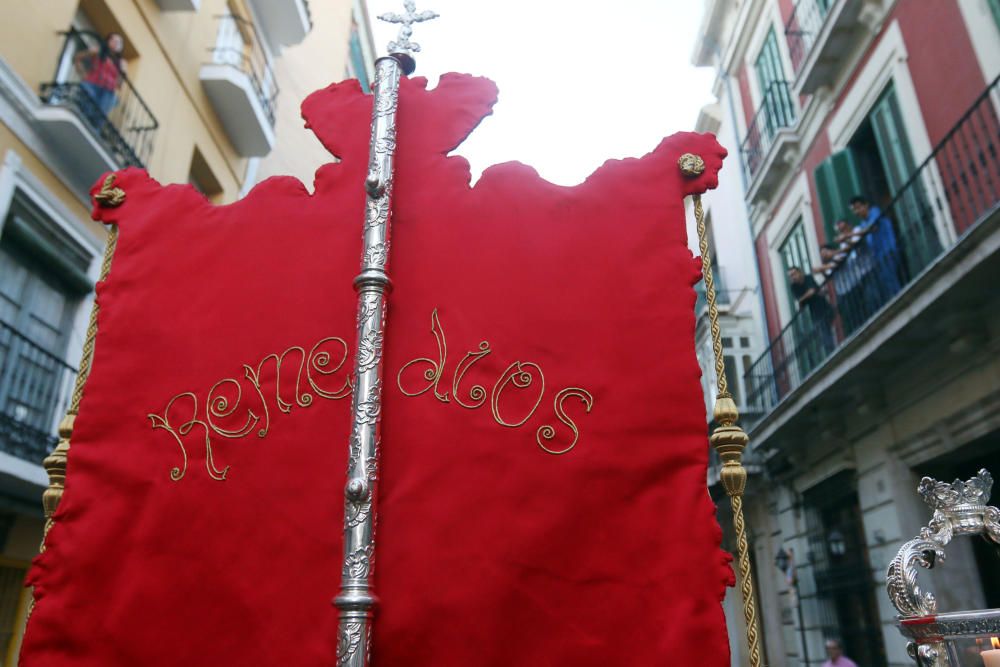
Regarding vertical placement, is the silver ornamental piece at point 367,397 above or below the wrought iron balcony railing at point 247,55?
below

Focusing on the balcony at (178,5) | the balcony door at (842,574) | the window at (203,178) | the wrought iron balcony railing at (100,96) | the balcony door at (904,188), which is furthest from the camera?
the window at (203,178)

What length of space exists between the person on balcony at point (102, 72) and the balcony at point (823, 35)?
720 cm

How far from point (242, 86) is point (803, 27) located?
22.7ft

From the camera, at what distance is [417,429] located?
201 cm

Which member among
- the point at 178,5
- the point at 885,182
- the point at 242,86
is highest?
the point at 178,5

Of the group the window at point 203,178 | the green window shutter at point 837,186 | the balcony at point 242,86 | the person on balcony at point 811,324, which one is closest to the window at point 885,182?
the green window shutter at point 837,186

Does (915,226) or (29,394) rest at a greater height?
(915,226)

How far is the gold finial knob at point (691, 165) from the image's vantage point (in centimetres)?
221

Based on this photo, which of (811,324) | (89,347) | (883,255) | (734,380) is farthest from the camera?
(734,380)

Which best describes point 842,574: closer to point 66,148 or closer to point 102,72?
point 66,148

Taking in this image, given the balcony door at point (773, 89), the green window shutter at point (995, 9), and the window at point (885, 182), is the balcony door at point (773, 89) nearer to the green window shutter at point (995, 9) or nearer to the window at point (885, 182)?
the window at point (885, 182)

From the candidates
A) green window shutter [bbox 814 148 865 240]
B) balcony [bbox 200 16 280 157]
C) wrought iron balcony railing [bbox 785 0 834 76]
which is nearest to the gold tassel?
green window shutter [bbox 814 148 865 240]

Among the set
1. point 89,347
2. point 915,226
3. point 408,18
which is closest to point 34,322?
point 89,347

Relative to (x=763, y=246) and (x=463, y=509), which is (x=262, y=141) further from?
(x=463, y=509)
